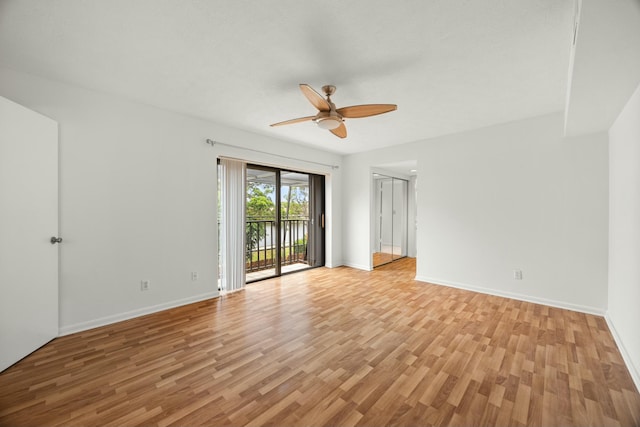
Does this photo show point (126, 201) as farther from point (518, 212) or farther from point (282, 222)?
point (518, 212)

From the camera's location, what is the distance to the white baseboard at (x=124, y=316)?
2.61 m

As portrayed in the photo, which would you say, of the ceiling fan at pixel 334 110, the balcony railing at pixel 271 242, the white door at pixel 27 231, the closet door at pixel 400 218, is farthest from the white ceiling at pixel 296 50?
the closet door at pixel 400 218

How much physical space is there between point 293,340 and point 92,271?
2.25m

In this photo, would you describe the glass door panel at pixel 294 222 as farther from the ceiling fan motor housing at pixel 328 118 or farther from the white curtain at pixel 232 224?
the ceiling fan motor housing at pixel 328 118

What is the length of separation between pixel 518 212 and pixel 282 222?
3938 millimetres

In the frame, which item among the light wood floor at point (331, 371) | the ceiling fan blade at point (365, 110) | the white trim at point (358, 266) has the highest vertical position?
the ceiling fan blade at point (365, 110)

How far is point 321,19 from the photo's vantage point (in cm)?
169

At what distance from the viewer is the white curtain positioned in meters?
3.91

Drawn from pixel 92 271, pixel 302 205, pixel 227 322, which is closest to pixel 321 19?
pixel 227 322

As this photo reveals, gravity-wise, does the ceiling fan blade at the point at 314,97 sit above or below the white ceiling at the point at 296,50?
below

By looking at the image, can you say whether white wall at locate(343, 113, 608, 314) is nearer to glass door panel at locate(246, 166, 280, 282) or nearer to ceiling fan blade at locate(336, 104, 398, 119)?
ceiling fan blade at locate(336, 104, 398, 119)

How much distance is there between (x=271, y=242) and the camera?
4.94 meters

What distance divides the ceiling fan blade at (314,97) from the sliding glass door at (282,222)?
7.50ft

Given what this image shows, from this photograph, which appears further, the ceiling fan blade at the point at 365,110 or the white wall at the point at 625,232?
the ceiling fan blade at the point at 365,110
